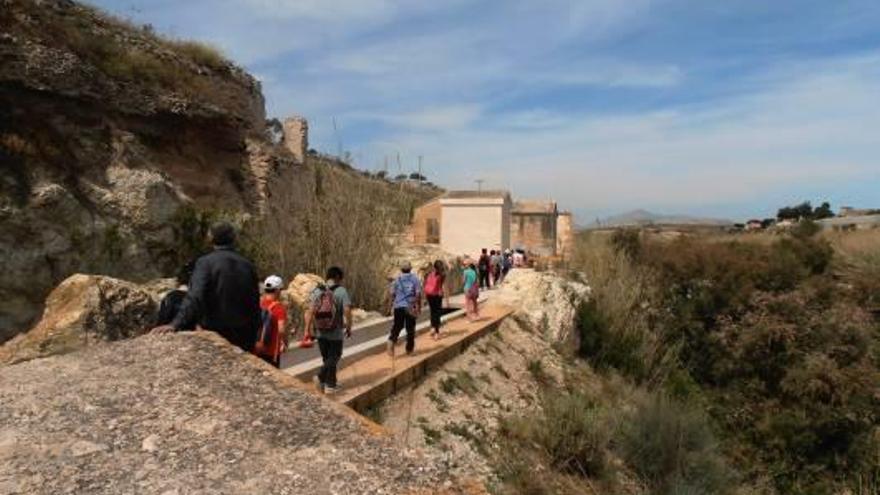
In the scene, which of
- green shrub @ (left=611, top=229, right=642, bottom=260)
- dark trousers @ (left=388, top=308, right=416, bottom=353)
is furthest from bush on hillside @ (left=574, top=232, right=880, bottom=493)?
dark trousers @ (left=388, top=308, right=416, bottom=353)

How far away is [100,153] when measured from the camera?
49.6 feet

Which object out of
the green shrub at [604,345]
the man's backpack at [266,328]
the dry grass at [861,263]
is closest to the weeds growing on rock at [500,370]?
the green shrub at [604,345]

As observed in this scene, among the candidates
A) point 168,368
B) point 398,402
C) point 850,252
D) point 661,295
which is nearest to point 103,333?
point 168,368

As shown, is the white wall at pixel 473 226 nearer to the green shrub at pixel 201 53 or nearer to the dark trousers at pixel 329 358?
the green shrub at pixel 201 53

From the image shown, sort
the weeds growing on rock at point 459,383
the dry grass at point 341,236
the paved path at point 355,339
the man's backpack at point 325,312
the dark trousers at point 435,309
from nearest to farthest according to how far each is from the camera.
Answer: the man's backpack at point 325,312, the paved path at point 355,339, the weeds growing on rock at point 459,383, the dark trousers at point 435,309, the dry grass at point 341,236

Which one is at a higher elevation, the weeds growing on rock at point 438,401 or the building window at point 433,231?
the building window at point 433,231

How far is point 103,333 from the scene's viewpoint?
7574 mm

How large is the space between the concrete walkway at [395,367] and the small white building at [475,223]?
73.2 feet

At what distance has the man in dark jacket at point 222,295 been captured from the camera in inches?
244

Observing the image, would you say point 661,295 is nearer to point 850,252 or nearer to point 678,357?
point 678,357

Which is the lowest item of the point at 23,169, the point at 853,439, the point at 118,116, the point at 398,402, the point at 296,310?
the point at 853,439

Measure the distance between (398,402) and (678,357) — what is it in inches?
594

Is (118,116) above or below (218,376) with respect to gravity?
above

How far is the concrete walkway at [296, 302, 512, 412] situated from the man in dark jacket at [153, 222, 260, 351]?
147cm
